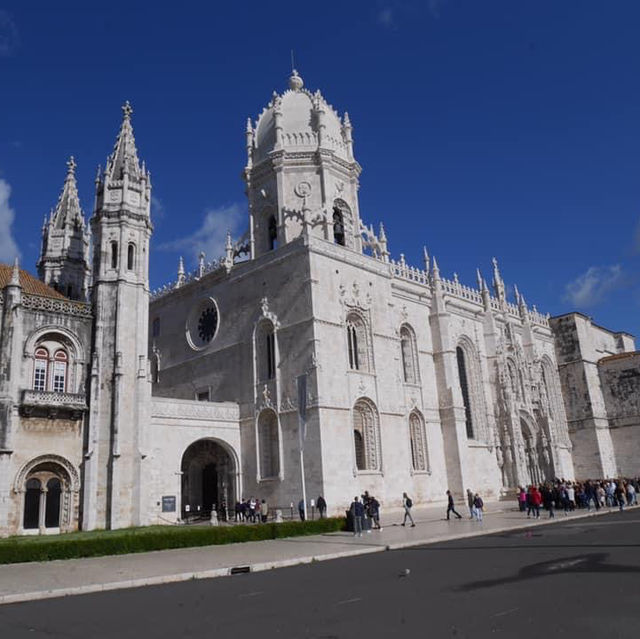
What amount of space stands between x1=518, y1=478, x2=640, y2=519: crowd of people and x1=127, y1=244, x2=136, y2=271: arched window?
75.0ft

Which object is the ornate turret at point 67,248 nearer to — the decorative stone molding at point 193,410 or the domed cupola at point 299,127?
the decorative stone molding at point 193,410

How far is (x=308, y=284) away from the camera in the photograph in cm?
3488

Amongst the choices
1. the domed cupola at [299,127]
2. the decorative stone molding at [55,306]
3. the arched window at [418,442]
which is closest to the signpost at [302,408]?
the arched window at [418,442]

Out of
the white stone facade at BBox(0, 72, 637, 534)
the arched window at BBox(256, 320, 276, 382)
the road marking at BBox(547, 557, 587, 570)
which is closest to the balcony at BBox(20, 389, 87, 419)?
the white stone facade at BBox(0, 72, 637, 534)

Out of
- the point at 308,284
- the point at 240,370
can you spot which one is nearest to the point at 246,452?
the point at 240,370

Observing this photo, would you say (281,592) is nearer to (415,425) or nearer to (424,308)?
(415,425)

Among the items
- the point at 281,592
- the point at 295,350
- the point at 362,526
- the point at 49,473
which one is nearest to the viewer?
the point at 281,592

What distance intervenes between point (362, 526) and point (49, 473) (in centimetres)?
1457

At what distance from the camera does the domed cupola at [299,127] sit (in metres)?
40.7

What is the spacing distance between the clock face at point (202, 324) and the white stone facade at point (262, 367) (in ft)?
0.42

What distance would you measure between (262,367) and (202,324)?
781 cm

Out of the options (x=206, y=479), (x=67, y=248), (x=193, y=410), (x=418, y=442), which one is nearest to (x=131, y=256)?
(x=67, y=248)

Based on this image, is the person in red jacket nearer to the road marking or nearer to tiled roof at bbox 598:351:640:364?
the road marking

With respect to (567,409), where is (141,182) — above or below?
above
